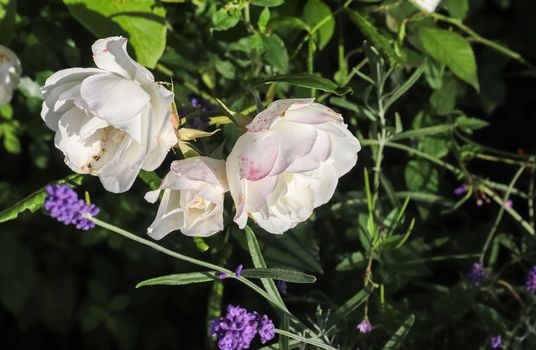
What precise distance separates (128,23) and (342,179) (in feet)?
1.71

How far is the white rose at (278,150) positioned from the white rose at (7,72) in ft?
1.64

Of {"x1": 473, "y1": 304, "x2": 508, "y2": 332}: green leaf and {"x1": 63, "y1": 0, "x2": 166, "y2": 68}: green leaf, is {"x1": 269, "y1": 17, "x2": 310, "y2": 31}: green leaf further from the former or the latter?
{"x1": 473, "y1": 304, "x2": 508, "y2": 332}: green leaf

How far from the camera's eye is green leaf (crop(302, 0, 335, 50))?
1190mm

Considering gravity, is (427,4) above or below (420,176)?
above

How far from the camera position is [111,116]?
797 mm

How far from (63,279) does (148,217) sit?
31 centimetres

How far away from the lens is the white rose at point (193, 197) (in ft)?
2.69

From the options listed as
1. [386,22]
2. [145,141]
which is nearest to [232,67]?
[386,22]

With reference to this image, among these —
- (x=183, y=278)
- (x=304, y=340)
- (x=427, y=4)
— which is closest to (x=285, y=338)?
(x=304, y=340)

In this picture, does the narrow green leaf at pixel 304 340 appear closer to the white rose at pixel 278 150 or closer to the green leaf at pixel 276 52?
the white rose at pixel 278 150

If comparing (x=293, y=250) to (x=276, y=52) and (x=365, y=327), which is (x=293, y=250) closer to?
(x=365, y=327)

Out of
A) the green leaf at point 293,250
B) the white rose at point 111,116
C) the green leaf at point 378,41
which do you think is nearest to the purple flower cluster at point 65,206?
the white rose at point 111,116

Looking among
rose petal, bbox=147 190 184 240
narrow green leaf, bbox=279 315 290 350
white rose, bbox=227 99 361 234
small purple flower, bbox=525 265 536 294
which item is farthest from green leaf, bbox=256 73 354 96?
small purple flower, bbox=525 265 536 294

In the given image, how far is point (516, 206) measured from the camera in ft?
5.19
